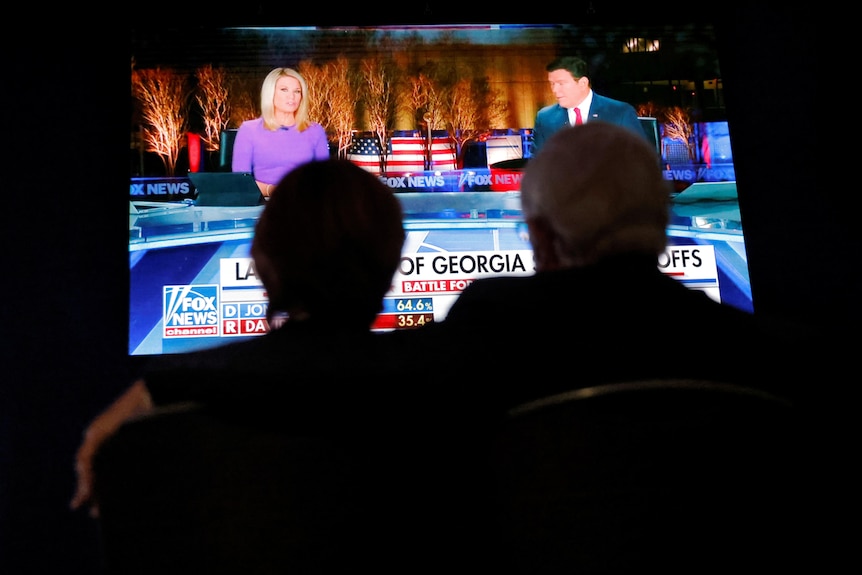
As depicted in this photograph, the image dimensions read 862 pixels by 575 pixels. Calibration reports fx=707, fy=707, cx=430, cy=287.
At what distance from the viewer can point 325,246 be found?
975 mm

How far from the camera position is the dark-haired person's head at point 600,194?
36.9 inches

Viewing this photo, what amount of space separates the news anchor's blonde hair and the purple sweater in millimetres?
21

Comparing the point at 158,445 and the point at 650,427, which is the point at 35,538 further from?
the point at 650,427

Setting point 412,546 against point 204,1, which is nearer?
point 412,546

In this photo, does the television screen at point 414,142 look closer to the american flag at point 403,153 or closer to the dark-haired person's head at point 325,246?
the american flag at point 403,153

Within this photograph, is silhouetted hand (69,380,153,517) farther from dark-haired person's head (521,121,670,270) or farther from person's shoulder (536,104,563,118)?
person's shoulder (536,104,563,118)

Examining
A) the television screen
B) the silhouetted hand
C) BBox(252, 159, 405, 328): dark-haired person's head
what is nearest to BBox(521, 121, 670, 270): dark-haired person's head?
BBox(252, 159, 405, 328): dark-haired person's head

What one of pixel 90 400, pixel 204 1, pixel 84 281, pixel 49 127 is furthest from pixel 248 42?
pixel 90 400

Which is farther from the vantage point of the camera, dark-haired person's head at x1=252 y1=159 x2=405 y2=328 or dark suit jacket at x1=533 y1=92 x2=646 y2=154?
dark suit jacket at x1=533 y1=92 x2=646 y2=154

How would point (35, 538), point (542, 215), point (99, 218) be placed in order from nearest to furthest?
point (542, 215) → point (35, 538) → point (99, 218)

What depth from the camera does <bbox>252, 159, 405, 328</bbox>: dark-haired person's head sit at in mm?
963

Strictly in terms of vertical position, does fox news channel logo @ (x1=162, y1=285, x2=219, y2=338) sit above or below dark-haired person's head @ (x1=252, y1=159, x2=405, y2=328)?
below

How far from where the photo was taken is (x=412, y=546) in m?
0.75

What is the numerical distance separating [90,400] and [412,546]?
202 cm
